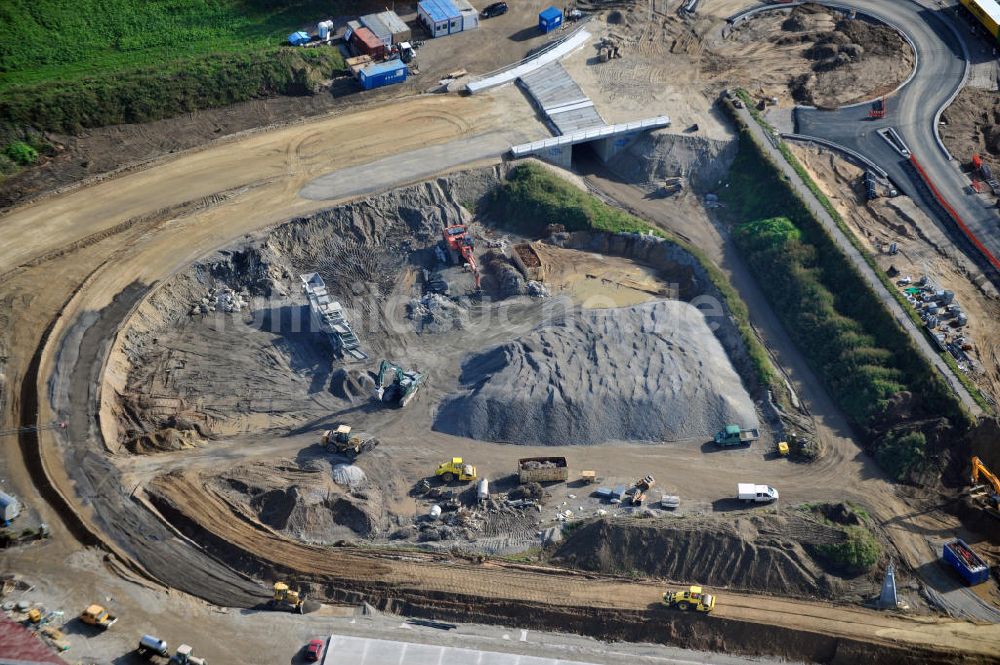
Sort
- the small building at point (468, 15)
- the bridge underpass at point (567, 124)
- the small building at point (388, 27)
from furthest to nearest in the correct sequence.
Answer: the small building at point (468, 15)
the small building at point (388, 27)
the bridge underpass at point (567, 124)

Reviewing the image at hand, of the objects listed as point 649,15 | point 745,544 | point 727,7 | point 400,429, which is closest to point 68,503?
point 400,429

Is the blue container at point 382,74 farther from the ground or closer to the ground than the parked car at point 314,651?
farther from the ground

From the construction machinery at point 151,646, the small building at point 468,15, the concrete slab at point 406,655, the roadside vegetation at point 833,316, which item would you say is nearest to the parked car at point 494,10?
the small building at point 468,15

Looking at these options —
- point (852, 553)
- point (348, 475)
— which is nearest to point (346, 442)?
point (348, 475)

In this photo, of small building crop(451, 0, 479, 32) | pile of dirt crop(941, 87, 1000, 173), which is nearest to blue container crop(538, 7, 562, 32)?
small building crop(451, 0, 479, 32)

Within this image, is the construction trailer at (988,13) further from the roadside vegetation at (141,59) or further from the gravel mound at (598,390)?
the roadside vegetation at (141,59)

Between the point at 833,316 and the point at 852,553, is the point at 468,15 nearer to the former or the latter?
the point at 833,316
